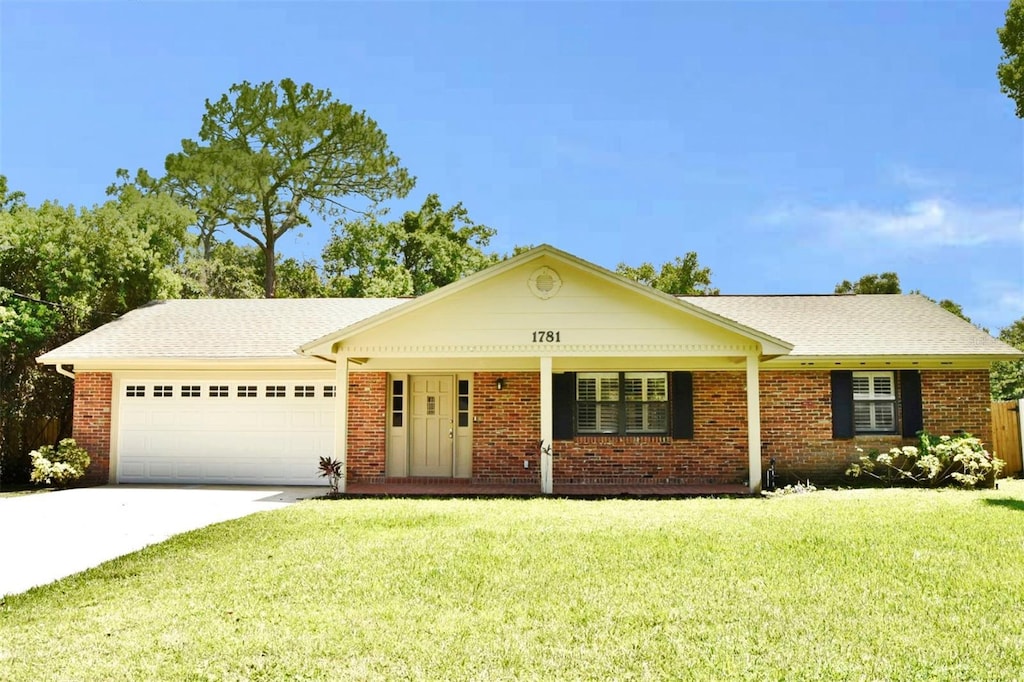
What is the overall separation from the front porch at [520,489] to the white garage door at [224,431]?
5.07ft

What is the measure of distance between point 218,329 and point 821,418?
41.0ft

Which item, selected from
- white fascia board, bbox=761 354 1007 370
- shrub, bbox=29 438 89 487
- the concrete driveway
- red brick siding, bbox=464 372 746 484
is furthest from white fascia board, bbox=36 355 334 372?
white fascia board, bbox=761 354 1007 370

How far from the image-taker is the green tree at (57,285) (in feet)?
57.7

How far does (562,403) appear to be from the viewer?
14719 mm

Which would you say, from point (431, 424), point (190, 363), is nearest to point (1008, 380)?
point (431, 424)

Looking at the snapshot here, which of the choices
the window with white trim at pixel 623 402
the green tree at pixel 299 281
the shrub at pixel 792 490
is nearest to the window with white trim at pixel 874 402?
the shrub at pixel 792 490

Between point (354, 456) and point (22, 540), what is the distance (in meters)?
6.39

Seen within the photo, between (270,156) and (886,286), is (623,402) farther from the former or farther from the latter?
(886,286)

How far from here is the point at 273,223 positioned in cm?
3128

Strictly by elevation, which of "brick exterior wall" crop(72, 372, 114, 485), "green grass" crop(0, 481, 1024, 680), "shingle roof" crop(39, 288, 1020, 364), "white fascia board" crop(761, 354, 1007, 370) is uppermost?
"shingle roof" crop(39, 288, 1020, 364)

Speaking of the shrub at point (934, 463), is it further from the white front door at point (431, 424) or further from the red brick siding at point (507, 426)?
the white front door at point (431, 424)

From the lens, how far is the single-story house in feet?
43.4

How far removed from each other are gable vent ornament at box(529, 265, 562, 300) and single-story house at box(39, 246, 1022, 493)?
0.02 metres

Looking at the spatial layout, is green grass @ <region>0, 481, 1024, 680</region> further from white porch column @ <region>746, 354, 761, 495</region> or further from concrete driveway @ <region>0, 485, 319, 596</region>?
white porch column @ <region>746, 354, 761, 495</region>
